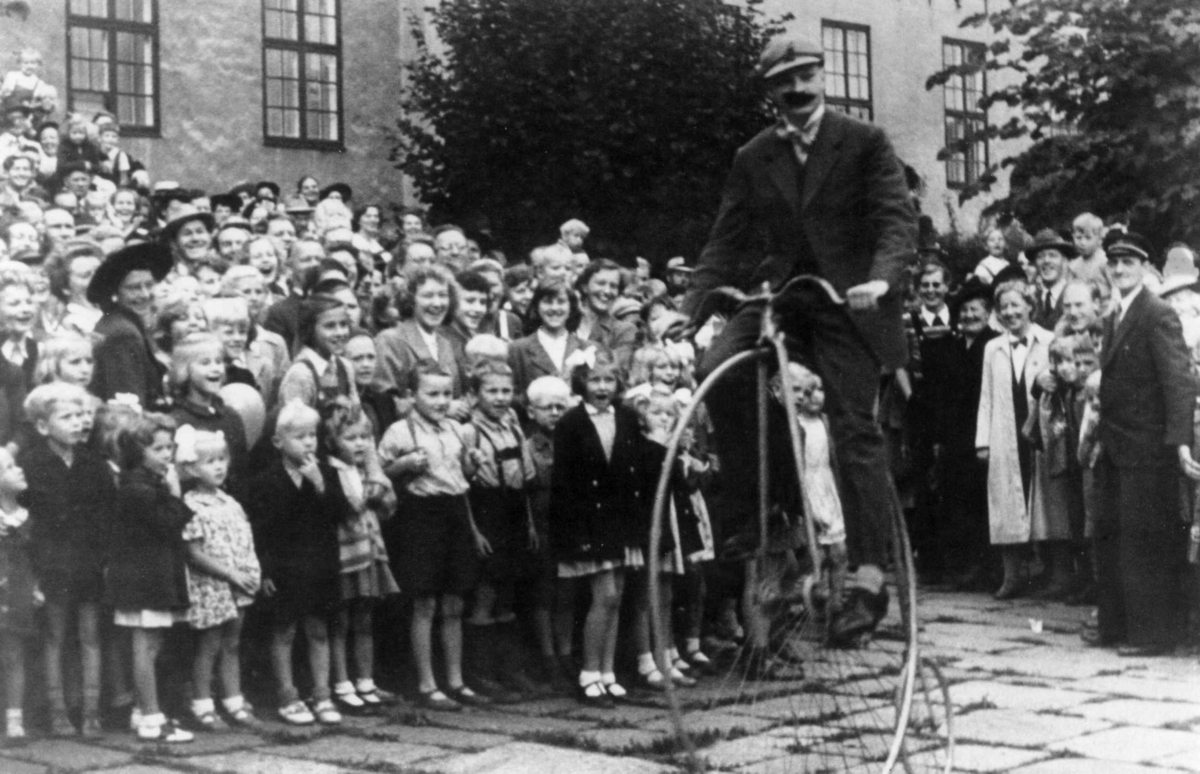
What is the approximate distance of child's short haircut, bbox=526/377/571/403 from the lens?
895 cm

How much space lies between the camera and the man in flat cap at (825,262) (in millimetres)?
5973

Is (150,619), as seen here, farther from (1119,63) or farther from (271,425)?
(1119,63)

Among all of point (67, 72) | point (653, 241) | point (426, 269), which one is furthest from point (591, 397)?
point (67, 72)

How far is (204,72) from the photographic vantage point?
61.2ft

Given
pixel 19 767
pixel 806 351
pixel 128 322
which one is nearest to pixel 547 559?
pixel 128 322

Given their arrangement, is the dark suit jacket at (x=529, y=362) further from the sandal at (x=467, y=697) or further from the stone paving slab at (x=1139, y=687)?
the stone paving slab at (x=1139, y=687)

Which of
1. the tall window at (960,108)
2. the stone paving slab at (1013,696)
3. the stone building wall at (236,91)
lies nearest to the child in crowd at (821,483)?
the stone paving slab at (1013,696)

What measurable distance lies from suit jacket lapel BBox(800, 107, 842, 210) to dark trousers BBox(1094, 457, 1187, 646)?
14.4ft

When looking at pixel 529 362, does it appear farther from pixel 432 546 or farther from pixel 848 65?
pixel 848 65

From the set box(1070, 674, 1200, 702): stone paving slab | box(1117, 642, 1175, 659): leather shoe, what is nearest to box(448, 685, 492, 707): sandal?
box(1070, 674, 1200, 702): stone paving slab

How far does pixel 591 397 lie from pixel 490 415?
0.50 meters

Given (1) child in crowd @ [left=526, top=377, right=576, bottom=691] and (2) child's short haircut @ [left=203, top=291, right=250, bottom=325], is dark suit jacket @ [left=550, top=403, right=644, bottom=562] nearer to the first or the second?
(1) child in crowd @ [left=526, top=377, right=576, bottom=691]

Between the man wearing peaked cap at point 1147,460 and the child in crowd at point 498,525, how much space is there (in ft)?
10.9

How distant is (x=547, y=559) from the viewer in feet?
29.0
